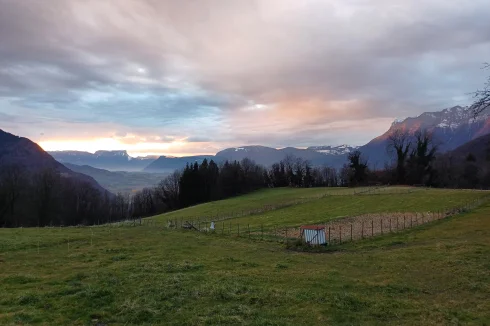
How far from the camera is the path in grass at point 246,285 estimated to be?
41.1 ft

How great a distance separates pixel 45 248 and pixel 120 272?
1460cm

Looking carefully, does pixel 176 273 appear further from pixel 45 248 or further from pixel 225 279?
pixel 45 248

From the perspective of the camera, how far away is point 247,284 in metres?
16.3

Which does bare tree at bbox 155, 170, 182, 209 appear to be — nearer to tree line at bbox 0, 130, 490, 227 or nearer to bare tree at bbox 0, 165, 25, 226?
tree line at bbox 0, 130, 490, 227

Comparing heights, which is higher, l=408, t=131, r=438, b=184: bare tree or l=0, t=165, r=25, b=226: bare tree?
l=408, t=131, r=438, b=184: bare tree

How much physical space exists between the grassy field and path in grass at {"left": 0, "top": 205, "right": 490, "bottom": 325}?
1.8 inches

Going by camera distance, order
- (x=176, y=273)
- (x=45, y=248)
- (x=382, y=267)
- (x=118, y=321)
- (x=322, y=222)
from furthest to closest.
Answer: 1. (x=322, y=222)
2. (x=45, y=248)
3. (x=382, y=267)
4. (x=176, y=273)
5. (x=118, y=321)

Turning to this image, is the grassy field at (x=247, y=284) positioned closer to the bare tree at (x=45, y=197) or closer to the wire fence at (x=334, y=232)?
the wire fence at (x=334, y=232)

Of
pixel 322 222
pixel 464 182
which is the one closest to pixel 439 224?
pixel 322 222

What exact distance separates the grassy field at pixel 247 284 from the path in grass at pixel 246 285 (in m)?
0.05

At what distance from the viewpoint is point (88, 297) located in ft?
47.3

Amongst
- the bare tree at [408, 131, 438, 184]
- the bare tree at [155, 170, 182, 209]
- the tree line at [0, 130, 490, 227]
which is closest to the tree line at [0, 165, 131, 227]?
the tree line at [0, 130, 490, 227]

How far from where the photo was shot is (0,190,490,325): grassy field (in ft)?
41.1

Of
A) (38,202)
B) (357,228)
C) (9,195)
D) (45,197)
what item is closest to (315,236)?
(357,228)
